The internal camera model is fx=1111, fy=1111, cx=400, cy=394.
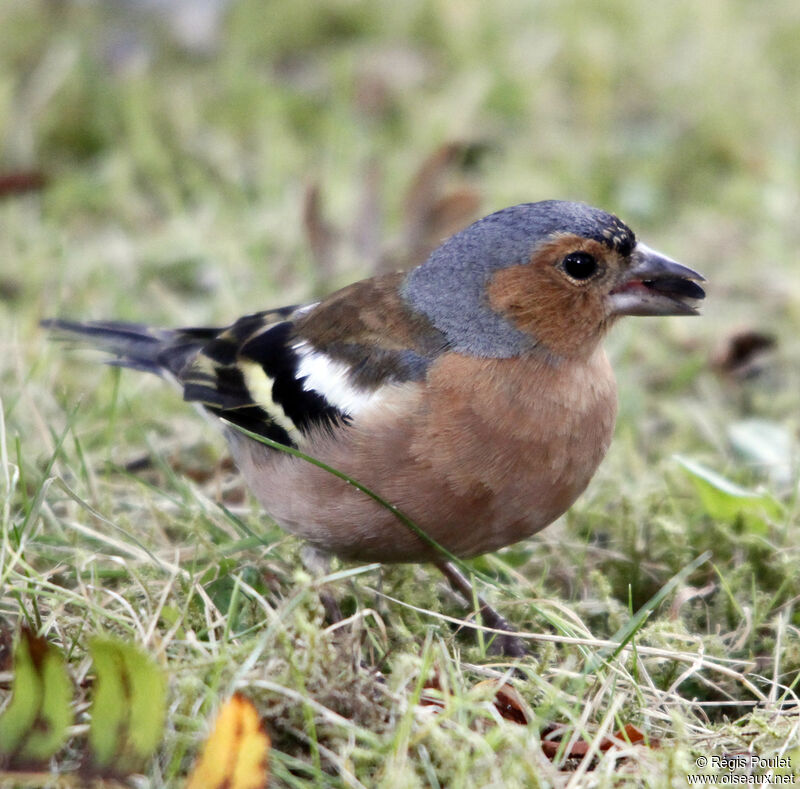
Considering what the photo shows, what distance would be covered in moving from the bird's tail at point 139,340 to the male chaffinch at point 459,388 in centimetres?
47

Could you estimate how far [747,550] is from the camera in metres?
3.53

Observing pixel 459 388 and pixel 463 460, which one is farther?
pixel 459 388

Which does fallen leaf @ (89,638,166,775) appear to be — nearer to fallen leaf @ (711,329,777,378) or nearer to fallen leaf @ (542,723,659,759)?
fallen leaf @ (542,723,659,759)

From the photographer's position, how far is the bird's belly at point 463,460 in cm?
296

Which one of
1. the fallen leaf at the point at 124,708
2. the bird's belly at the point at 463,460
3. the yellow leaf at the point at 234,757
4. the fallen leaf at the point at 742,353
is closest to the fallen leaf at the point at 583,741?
the bird's belly at the point at 463,460

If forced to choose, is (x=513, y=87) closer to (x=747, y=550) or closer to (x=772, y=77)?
(x=772, y=77)

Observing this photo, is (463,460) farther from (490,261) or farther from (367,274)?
(367,274)

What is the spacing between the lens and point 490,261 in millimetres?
3297

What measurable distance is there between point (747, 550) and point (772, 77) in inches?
185

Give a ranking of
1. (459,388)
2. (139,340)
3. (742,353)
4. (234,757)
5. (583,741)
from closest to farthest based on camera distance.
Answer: (234,757) → (583,741) → (459,388) → (139,340) → (742,353)

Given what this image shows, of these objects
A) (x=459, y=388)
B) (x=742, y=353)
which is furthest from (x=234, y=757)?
(x=742, y=353)

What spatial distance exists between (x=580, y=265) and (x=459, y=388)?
530mm

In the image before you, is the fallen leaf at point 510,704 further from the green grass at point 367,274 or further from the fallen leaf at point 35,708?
the fallen leaf at point 35,708

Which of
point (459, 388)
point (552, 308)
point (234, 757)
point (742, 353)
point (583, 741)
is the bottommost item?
point (583, 741)
